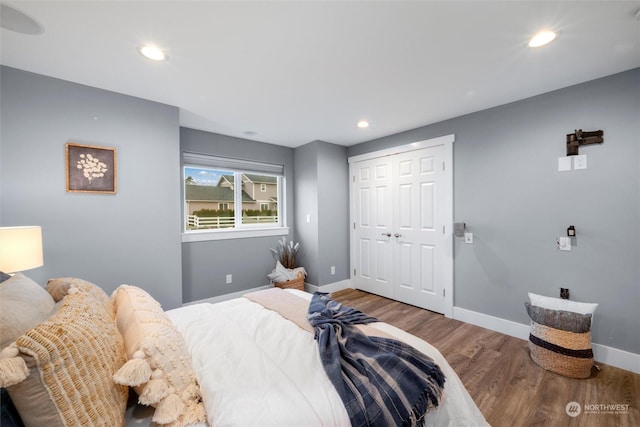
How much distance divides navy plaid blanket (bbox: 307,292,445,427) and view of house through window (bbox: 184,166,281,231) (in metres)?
2.72

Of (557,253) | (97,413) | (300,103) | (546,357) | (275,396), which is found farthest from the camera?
(300,103)

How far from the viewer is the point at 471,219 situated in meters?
2.92

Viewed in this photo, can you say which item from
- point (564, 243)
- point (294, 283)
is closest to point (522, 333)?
point (564, 243)

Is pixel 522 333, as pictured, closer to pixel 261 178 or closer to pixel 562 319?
pixel 562 319

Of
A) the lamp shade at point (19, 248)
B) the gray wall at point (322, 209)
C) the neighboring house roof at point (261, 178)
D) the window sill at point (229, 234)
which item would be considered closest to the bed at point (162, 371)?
the lamp shade at point (19, 248)

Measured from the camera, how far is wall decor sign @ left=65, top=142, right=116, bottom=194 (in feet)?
6.94

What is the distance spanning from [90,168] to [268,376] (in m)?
2.30

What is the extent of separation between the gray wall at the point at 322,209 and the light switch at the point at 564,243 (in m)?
2.64

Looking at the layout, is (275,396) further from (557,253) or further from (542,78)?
(542,78)

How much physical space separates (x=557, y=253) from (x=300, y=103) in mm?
2806

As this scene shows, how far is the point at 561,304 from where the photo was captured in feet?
7.23

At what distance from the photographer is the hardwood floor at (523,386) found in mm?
1629

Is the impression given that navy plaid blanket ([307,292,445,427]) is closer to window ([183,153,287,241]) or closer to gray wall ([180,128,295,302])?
gray wall ([180,128,295,302])

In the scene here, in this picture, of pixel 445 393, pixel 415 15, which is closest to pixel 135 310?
pixel 445 393
